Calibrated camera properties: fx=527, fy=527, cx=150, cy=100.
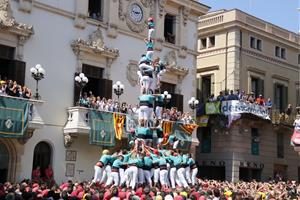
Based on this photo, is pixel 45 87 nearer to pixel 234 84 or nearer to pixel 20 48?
pixel 20 48

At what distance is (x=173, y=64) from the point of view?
33719mm

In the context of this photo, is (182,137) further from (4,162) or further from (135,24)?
(4,162)

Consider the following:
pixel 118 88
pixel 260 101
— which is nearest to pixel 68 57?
pixel 118 88

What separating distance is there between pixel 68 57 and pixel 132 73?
15.4 ft

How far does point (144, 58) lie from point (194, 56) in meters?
14.3

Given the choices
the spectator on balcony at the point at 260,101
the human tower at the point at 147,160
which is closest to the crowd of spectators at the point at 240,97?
the spectator on balcony at the point at 260,101

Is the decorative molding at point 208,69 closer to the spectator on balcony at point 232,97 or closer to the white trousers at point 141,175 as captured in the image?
the spectator on balcony at point 232,97

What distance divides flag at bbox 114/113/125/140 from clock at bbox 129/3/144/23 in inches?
261

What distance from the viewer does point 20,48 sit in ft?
84.8

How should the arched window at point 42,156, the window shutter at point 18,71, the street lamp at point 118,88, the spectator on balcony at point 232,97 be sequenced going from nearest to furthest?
the window shutter at point 18,71 < the arched window at point 42,156 < the street lamp at point 118,88 < the spectator on balcony at point 232,97

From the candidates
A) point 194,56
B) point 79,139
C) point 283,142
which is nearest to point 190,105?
point 194,56

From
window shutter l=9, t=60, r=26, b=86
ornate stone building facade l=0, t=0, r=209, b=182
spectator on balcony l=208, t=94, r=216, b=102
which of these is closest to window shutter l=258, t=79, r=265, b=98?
spectator on balcony l=208, t=94, r=216, b=102

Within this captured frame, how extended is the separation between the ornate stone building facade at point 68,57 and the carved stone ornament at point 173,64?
0.42ft

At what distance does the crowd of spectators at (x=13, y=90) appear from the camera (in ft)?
78.1
